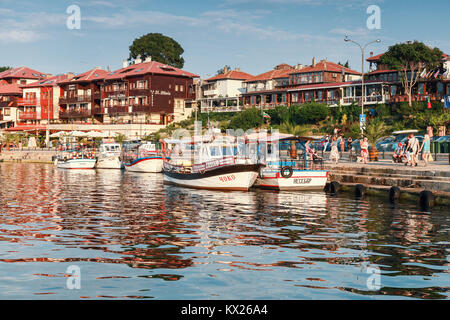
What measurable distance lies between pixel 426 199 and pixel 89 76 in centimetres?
9445

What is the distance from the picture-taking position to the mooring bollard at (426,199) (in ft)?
77.1

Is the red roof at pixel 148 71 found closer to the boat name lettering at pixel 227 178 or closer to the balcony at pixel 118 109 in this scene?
the balcony at pixel 118 109

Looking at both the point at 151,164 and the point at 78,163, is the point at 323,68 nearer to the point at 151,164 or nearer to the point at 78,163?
the point at 78,163

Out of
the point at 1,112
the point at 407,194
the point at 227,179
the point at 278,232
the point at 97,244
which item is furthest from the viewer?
the point at 1,112

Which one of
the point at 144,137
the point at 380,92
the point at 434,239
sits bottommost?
the point at 434,239

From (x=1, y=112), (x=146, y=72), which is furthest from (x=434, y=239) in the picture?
(x=1, y=112)

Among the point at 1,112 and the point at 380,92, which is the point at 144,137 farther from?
the point at 1,112

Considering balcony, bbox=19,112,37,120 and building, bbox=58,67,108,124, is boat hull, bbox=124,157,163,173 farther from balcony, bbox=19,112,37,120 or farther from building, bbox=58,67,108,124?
balcony, bbox=19,112,37,120

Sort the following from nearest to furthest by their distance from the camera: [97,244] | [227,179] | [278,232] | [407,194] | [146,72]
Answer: [97,244]
[278,232]
[407,194]
[227,179]
[146,72]

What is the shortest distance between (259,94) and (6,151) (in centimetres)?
4267

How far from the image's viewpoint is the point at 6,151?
274ft

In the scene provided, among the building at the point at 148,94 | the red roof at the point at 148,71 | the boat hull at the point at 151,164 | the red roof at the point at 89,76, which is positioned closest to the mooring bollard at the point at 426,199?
the boat hull at the point at 151,164

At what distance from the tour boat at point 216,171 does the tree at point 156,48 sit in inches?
3443
